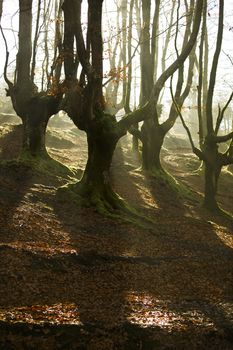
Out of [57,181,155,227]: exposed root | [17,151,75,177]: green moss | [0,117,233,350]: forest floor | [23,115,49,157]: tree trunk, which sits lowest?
[0,117,233,350]: forest floor

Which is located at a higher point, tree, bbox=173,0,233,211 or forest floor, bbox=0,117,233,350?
tree, bbox=173,0,233,211

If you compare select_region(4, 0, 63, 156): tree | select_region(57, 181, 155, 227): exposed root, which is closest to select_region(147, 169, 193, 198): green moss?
select_region(57, 181, 155, 227): exposed root

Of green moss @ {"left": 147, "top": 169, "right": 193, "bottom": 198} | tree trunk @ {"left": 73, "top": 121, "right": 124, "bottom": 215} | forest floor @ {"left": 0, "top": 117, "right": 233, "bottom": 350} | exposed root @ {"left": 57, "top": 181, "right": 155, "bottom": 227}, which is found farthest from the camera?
green moss @ {"left": 147, "top": 169, "right": 193, "bottom": 198}

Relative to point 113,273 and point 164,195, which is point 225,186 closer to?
point 164,195

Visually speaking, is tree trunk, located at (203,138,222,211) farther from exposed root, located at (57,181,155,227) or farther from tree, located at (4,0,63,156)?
tree, located at (4,0,63,156)

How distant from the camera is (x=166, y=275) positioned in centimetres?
777

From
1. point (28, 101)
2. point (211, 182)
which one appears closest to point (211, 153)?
point (211, 182)

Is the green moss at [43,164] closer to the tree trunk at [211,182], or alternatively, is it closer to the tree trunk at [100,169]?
the tree trunk at [100,169]

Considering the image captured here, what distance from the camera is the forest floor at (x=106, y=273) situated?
5.08m

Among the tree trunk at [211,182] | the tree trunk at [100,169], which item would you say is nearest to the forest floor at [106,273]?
the tree trunk at [211,182]

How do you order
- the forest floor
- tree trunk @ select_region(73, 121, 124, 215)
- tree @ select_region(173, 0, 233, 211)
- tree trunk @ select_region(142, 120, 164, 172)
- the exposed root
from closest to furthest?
the forest floor
the exposed root
tree trunk @ select_region(73, 121, 124, 215)
tree @ select_region(173, 0, 233, 211)
tree trunk @ select_region(142, 120, 164, 172)

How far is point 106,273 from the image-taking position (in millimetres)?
7383

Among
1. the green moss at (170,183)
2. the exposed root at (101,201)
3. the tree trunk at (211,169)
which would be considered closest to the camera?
the exposed root at (101,201)

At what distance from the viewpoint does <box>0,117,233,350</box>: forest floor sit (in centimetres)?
508
